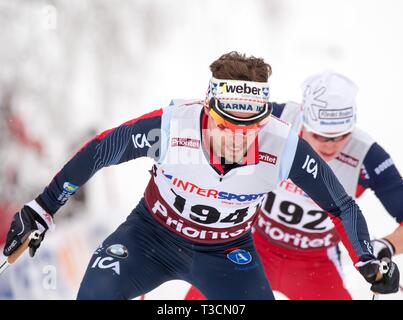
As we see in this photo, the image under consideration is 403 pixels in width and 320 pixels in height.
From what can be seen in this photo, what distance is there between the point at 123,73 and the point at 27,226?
5.16 meters

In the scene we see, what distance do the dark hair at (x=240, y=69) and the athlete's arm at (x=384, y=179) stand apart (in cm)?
112

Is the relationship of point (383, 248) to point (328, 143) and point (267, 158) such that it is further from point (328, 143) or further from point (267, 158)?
point (267, 158)

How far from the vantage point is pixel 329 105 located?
395cm

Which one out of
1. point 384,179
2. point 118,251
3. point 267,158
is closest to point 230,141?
point 267,158

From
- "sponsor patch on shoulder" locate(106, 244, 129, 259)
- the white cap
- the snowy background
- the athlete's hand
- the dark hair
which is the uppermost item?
the dark hair

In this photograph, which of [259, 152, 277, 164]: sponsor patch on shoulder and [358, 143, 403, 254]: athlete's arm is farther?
[358, 143, 403, 254]: athlete's arm

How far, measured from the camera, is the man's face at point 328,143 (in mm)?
3973

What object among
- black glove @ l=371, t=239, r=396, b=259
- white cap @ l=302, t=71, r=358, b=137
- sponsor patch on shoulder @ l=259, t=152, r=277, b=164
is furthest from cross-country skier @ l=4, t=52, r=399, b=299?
white cap @ l=302, t=71, r=358, b=137

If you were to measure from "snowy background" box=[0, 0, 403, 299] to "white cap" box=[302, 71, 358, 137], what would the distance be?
1.89 metres

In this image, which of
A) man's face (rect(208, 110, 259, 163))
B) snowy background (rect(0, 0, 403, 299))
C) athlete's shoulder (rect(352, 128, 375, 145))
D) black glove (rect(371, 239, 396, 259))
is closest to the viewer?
man's face (rect(208, 110, 259, 163))

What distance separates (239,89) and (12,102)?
11.7ft

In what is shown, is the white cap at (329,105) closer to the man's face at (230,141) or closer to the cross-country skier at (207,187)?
the cross-country skier at (207,187)

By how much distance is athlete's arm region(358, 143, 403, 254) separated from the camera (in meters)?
3.89

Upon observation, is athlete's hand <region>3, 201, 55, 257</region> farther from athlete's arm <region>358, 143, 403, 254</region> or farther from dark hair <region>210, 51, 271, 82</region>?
athlete's arm <region>358, 143, 403, 254</region>
